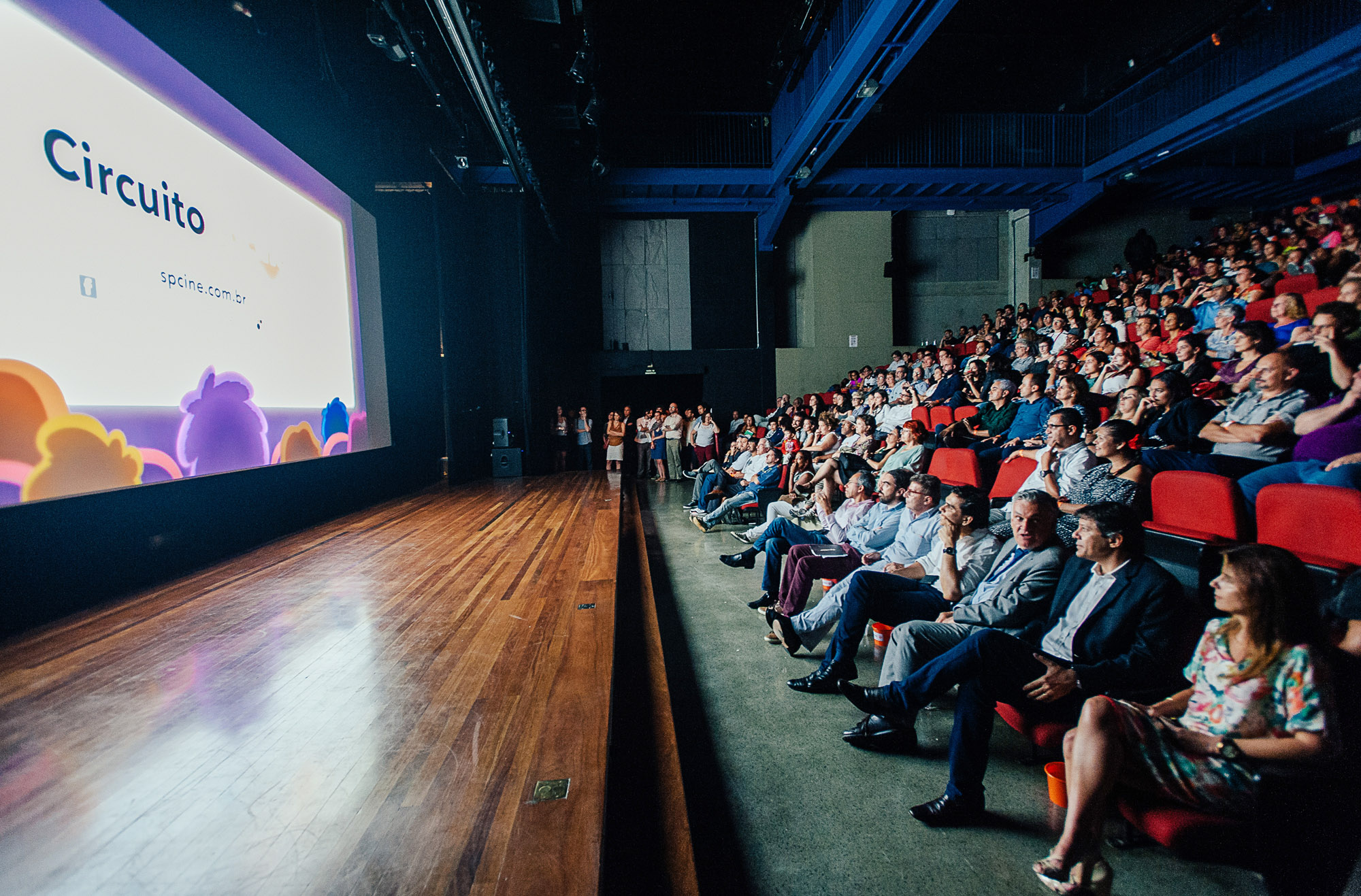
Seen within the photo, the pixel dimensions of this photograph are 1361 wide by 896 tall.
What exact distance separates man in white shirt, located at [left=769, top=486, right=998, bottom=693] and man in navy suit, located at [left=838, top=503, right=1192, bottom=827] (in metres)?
0.44

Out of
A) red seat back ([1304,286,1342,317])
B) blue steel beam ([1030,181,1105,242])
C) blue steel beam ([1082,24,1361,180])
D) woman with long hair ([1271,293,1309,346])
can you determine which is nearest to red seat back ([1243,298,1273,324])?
red seat back ([1304,286,1342,317])

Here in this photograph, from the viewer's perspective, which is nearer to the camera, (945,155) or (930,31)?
(930,31)

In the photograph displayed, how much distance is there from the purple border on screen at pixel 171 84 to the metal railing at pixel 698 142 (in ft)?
15.9

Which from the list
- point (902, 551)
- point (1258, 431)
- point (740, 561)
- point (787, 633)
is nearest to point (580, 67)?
point (740, 561)

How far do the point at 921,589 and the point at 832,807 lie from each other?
101 centimetres

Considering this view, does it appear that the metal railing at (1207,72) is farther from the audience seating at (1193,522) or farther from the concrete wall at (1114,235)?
the audience seating at (1193,522)

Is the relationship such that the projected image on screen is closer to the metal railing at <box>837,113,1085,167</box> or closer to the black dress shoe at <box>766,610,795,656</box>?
the black dress shoe at <box>766,610,795,656</box>

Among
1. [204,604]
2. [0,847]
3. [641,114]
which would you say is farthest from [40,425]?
[641,114]

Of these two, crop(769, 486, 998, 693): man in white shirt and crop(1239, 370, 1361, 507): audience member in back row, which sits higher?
crop(1239, 370, 1361, 507): audience member in back row

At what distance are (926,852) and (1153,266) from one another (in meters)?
9.95

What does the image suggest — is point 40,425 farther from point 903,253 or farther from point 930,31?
point 903,253

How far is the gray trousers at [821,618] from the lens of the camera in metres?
2.44

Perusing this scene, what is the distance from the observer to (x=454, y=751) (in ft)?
4.63

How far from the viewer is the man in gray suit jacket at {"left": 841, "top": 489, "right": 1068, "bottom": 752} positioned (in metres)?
1.87
